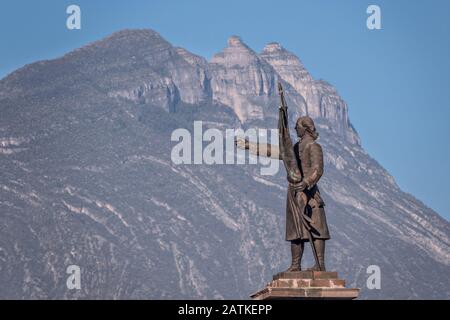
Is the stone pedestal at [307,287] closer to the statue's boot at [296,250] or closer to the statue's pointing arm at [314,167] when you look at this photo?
the statue's boot at [296,250]

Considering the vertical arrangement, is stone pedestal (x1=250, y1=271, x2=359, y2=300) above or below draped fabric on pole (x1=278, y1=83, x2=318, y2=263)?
below

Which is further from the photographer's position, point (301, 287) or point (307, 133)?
point (307, 133)

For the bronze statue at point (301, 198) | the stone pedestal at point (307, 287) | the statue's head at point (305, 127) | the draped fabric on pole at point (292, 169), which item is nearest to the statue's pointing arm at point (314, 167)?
the bronze statue at point (301, 198)

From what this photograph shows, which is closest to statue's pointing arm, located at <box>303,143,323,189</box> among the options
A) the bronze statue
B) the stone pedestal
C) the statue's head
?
the bronze statue

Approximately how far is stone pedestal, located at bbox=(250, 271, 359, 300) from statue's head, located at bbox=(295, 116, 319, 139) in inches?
91.8

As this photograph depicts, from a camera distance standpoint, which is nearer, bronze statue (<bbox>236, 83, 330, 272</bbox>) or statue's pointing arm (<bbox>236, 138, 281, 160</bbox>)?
bronze statue (<bbox>236, 83, 330, 272</bbox>)

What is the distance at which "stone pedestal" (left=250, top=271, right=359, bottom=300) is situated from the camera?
74.1 feet

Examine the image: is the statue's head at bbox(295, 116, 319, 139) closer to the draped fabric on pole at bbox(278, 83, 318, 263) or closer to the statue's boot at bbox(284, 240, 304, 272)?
the draped fabric on pole at bbox(278, 83, 318, 263)

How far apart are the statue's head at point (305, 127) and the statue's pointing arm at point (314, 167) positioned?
358 millimetres
